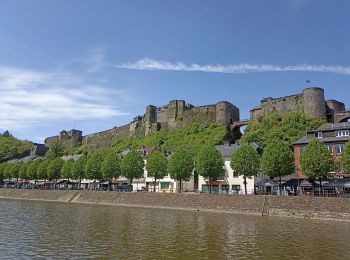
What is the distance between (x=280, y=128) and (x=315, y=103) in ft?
33.4

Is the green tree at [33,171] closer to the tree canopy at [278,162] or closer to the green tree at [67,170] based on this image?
the green tree at [67,170]

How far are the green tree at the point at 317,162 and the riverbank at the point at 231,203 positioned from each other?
6184 mm

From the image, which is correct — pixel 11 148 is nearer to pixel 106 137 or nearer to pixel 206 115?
pixel 106 137

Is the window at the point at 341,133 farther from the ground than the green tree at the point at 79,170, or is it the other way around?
the window at the point at 341,133

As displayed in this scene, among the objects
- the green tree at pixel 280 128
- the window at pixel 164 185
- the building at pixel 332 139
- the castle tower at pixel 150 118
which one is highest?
the castle tower at pixel 150 118

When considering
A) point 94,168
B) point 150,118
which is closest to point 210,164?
point 94,168

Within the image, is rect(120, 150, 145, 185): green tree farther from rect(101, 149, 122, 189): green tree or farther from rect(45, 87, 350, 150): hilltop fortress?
rect(45, 87, 350, 150): hilltop fortress

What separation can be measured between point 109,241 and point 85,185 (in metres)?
73.1

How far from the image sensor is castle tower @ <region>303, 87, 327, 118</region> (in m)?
90.9

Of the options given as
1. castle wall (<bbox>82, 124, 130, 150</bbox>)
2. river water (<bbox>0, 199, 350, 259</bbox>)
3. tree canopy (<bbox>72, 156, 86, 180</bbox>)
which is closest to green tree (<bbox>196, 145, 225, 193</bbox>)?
river water (<bbox>0, 199, 350, 259</bbox>)

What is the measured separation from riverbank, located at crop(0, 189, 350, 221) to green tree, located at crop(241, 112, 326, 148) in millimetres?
34021

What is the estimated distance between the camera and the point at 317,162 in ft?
167

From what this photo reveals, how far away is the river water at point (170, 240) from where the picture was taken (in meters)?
21.9

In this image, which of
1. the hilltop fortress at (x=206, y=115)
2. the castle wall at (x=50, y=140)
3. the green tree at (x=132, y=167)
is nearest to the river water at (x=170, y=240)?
the green tree at (x=132, y=167)
